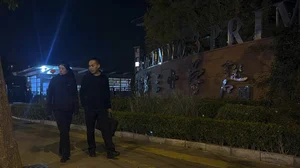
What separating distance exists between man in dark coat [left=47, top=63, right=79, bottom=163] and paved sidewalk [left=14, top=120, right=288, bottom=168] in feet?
1.23

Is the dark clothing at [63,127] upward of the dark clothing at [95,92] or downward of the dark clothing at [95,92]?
downward

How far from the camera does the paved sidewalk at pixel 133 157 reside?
5.53 metres

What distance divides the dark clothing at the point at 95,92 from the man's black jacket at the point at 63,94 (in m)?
0.19

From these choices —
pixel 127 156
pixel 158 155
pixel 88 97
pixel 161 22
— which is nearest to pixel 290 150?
pixel 158 155


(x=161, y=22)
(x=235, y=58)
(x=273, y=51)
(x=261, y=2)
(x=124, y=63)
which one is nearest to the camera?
(x=273, y=51)

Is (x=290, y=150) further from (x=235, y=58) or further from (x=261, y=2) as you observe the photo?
(x=261, y=2)

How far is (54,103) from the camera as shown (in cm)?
575

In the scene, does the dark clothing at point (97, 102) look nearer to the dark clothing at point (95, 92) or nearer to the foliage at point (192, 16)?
the dark clothing at point (95, 92)

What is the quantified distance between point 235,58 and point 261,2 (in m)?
4.19

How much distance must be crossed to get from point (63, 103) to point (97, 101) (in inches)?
24.0

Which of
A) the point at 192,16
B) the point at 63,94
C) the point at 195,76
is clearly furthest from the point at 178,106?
the point at 192,16

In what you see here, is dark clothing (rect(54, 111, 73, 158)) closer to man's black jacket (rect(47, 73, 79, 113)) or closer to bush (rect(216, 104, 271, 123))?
man's black jacket (rect(47, 73, 79, 113))

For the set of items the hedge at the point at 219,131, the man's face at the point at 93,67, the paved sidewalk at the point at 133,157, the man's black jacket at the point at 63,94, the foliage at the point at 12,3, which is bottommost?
the paved sidewalk at the point at 133,157

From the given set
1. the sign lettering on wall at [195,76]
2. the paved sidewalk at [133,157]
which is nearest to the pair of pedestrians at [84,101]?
the paved sidewalk at [133,157]
